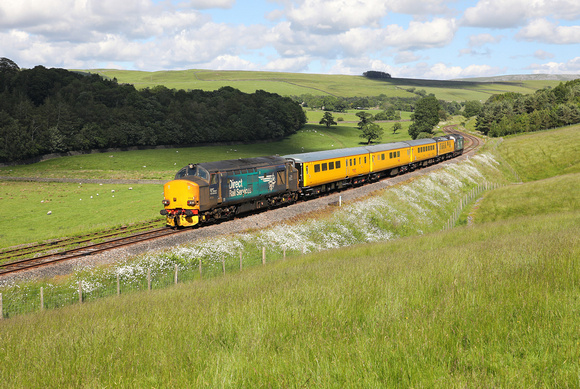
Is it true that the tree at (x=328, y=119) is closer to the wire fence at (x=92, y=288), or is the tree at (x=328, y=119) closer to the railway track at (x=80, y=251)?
the railway track at (x=80, y=251)

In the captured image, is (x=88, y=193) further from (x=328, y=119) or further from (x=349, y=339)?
(x=328, y=119)

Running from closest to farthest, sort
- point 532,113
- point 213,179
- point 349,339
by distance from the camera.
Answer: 1. point 349,339
2. point 213,179
3. point 532,113

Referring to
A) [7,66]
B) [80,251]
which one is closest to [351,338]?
[80,251]

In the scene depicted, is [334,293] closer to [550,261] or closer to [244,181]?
[550,261]

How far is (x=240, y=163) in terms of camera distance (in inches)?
1191

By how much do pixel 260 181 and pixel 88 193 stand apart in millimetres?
30777

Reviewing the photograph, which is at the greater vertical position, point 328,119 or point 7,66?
point 7,66

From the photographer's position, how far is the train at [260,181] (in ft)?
88.5

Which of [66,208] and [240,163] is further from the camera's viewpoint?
[66,208]

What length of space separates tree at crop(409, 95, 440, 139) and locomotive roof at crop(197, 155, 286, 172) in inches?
4078

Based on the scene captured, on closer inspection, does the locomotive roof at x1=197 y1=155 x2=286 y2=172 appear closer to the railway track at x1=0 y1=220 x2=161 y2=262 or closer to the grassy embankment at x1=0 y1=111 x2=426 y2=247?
the railway track at x1=0 y1=220 x2=161 y2=262

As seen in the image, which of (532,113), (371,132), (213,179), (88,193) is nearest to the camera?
(213,179)

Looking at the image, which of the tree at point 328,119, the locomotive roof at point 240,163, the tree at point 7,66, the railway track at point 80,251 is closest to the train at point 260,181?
the locomotive roof at point 240,163

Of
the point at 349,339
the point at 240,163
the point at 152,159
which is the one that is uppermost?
the point at 240,163
